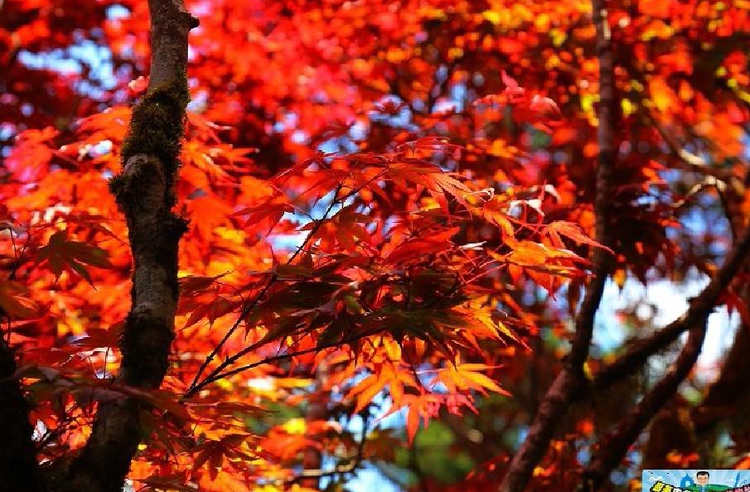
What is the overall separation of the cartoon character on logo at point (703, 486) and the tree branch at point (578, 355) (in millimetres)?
715

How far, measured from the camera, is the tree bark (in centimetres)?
149

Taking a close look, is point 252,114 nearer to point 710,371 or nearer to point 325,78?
point 325,78

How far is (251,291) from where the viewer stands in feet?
5.96

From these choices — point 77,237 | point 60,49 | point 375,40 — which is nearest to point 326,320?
point 77,237

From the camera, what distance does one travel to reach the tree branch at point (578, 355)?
2645mm

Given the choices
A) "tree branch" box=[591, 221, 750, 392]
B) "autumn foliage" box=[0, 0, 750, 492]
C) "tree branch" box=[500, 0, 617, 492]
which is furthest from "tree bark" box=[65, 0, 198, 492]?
"tree branch" box=[591, 221, 750, 392]

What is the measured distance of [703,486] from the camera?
6.38 ft

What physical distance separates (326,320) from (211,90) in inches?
139

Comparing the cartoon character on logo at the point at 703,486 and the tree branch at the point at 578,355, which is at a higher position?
the tree branch at the point at 578,355

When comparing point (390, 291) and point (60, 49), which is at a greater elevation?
point (60, 49)

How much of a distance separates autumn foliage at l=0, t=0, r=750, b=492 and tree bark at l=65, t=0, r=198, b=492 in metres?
0.02

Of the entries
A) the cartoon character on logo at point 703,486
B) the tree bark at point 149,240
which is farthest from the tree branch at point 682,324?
the tree bark at point 149,240

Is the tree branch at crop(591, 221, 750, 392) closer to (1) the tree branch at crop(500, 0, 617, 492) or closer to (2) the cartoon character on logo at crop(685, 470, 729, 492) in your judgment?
(1) the tree branch at crop(500, 0, 617, 492)

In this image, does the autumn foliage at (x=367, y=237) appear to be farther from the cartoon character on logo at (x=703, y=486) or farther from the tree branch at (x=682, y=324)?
the cartoon character on logo at (x=703, y=486)
